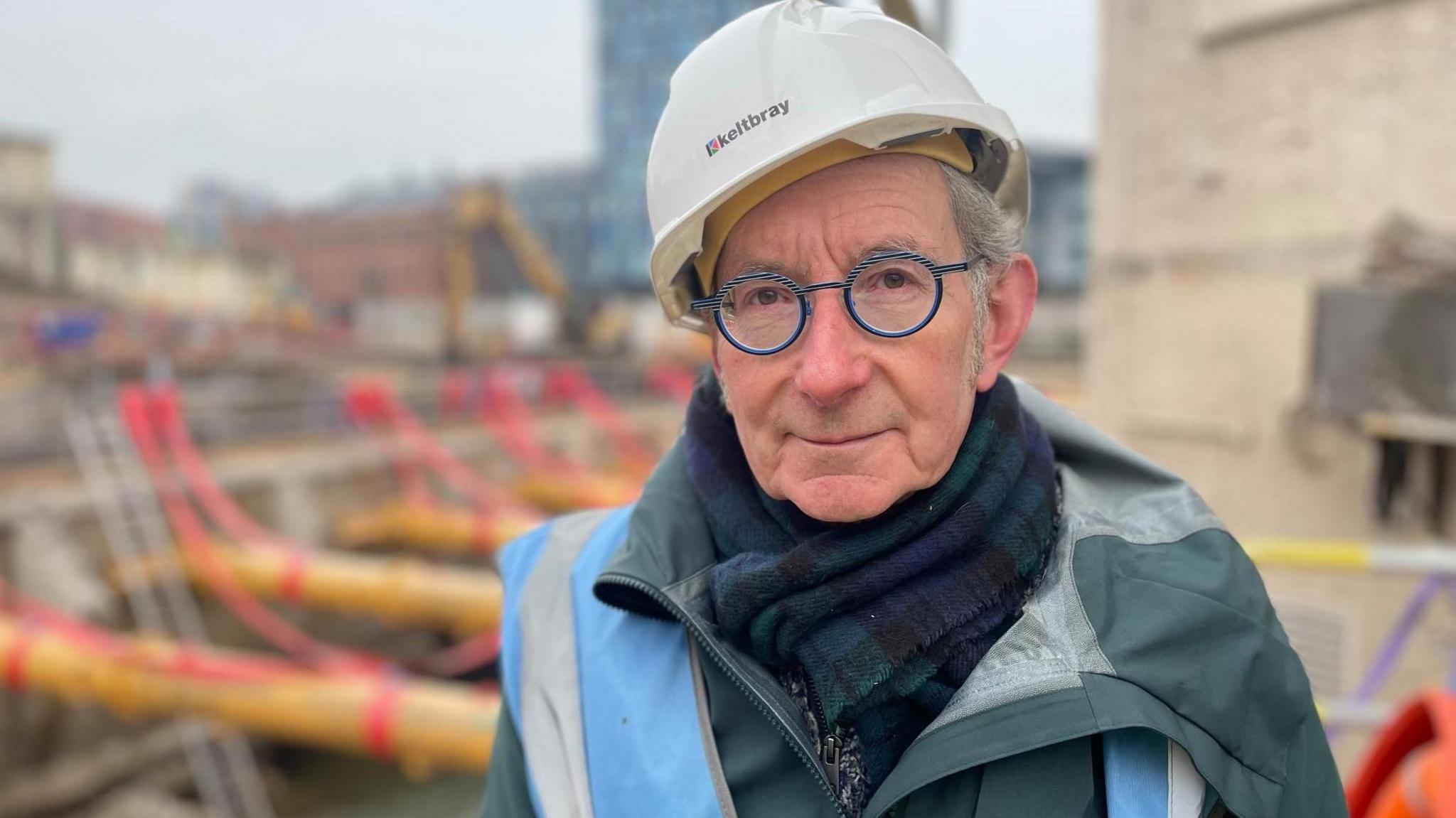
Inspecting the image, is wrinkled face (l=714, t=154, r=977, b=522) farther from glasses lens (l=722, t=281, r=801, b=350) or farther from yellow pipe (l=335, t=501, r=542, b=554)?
yellow pipe (l=335, t=501, r=542, b=554)

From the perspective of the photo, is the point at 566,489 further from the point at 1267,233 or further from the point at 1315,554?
the point at 1315,554

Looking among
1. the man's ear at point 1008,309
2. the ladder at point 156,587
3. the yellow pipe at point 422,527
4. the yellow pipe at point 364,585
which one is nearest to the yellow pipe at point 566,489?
the yellow pipe at point 422,527

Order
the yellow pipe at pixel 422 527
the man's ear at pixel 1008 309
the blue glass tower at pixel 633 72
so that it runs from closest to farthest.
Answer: the man's ear at pixel 1008 309, the blue glass tower at pixel 633 72, the yellow pipe at pixel 422 527

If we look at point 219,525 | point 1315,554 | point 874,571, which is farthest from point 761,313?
point 219,525

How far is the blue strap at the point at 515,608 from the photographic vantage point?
1206 mm

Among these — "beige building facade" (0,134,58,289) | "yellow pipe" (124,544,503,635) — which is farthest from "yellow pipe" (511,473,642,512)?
"beige building facade" (0,134,58,289)

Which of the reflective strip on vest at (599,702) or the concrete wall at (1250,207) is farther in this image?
the concrete wall at (1250,207)

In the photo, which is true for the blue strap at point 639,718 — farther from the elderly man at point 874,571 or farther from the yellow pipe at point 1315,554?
the yellow pipe at point 1315,554

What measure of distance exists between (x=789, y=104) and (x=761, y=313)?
0.25m

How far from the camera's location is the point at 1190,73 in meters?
4.07

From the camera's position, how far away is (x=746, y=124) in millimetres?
1110

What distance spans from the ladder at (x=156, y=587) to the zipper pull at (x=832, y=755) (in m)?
6.86

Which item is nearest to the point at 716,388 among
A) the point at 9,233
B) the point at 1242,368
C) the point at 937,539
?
the point at 937,539

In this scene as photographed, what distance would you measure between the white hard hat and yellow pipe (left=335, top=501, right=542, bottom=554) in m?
7.58
